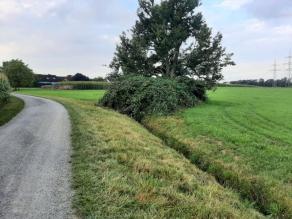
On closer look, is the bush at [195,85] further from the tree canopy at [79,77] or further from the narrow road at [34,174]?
the tree canopy at [79,77]

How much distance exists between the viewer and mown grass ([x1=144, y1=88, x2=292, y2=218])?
1046 cm

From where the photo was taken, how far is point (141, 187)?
8.45m

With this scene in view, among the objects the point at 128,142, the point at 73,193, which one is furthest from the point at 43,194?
the point at 128,142

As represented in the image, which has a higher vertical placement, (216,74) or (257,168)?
(216,74)

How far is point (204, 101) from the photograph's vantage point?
123 ft

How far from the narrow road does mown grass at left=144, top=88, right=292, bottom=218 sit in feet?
15.0

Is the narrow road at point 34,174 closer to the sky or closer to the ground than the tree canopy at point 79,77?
closer to the sky

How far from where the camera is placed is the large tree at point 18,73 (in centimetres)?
8994

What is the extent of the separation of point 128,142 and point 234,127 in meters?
6.88

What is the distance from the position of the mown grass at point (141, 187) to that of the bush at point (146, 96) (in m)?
13.8

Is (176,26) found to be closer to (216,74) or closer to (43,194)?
(216,74)

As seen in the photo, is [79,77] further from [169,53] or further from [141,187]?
[141,187]

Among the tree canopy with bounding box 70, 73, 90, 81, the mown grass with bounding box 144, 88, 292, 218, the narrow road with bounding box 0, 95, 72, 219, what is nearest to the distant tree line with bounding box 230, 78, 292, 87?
the tree canopy with bounding box 70, 73, 90, 81

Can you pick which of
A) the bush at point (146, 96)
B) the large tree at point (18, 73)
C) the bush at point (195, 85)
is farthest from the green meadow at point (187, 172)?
the large tree at point (18, 73)
